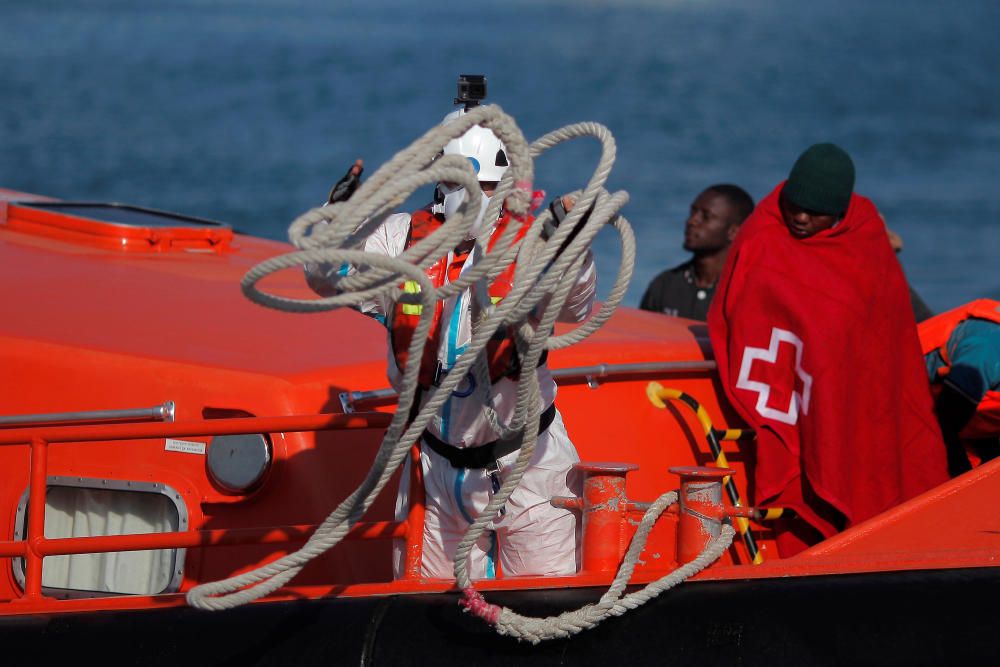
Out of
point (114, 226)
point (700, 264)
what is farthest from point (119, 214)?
point (700, 264)

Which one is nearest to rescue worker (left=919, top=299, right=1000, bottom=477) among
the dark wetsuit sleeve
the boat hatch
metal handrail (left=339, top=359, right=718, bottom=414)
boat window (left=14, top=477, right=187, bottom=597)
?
metal handrail (left=339, top=359, right=718, bottom=414)

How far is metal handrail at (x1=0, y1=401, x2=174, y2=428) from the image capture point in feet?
10.7

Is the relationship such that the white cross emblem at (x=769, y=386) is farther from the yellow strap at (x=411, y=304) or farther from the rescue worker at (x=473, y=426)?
the yellow strap at (x=411, y=304)

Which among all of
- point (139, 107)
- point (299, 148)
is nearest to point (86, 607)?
point (299, 148)

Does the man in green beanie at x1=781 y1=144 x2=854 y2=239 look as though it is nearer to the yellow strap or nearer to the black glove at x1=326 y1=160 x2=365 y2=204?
the yellow strap

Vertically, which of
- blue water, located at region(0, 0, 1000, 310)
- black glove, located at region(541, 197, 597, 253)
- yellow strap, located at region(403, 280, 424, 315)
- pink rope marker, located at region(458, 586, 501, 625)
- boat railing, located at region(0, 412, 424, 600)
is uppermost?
blue water, located at region(0, 0, 1000, 310)

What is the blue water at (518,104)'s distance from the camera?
16.8 meters

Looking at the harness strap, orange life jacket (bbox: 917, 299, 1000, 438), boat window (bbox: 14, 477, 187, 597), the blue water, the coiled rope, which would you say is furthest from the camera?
the blue water

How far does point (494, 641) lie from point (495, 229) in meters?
0.84

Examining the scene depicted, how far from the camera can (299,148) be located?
19188mm

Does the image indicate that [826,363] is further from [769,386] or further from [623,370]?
[623,370]

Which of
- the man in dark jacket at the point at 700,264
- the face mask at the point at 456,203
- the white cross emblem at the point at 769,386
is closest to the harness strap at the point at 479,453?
the face mask at the point at 456,203

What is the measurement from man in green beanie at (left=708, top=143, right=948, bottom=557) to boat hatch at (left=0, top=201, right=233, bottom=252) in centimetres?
197

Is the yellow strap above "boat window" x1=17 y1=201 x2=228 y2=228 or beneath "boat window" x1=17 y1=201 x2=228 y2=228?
beneath
